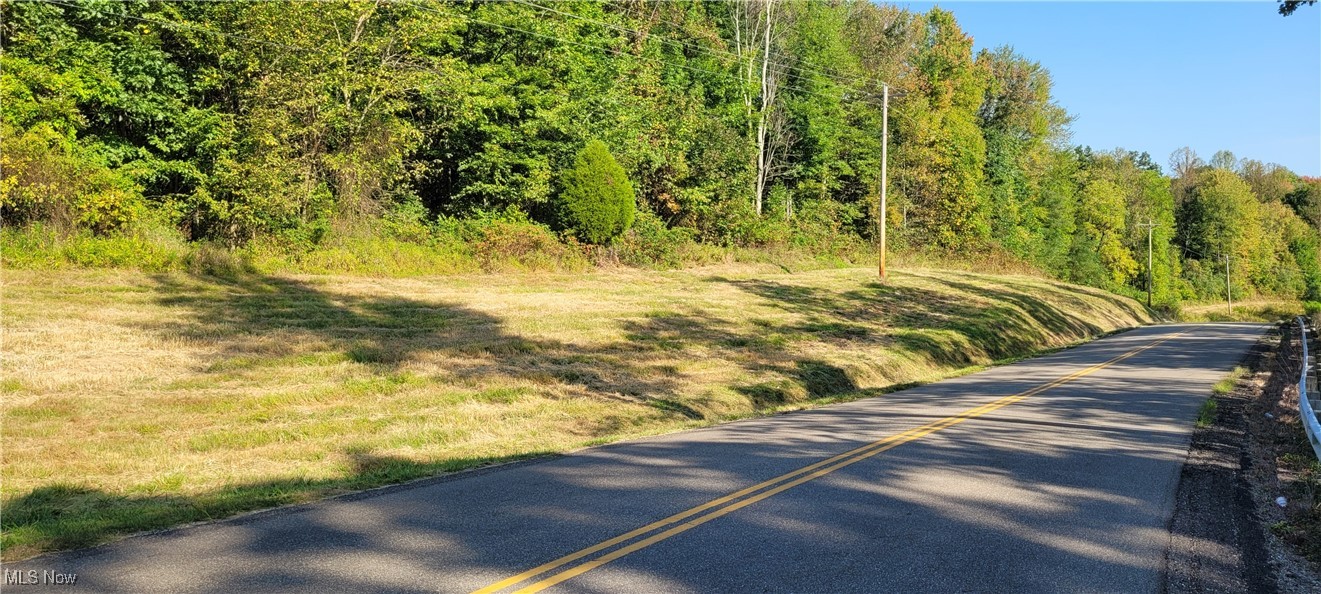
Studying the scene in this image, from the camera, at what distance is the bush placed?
31031mm

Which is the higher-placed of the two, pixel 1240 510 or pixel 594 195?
pixel 594 195

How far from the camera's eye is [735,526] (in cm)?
650

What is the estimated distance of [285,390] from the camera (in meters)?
12.9

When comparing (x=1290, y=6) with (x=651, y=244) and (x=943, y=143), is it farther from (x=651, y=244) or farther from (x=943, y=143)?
(x=943, y=143)

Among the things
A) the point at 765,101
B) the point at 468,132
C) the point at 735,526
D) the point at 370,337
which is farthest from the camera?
the point at 765,101

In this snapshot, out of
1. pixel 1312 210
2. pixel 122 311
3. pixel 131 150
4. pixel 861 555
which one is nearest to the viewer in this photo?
pixel 861 555

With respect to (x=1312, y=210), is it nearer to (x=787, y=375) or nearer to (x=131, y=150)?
(x=787, y=375)

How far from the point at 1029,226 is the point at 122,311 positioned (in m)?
72.3

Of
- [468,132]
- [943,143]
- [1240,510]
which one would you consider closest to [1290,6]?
[1240,510]

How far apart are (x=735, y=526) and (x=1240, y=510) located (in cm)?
466

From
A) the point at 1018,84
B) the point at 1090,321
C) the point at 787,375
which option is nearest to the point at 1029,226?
the point at 1018,84

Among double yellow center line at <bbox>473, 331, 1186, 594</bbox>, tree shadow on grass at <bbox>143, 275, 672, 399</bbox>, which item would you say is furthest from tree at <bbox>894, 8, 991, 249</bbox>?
double yellow center line at <bbox>473, 331, 1186, 594</bbox>

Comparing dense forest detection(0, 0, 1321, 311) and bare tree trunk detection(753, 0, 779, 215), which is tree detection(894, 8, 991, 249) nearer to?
dense forest detection(0, 0, 1321, 311)

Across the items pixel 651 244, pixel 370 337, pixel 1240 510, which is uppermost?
pixel 651 244
